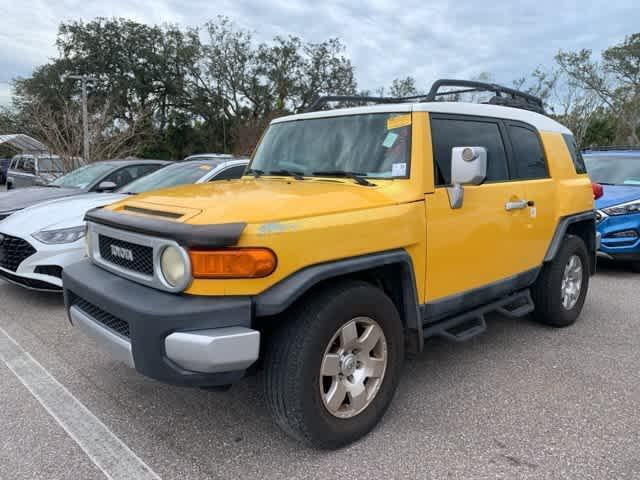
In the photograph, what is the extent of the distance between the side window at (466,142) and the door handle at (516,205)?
0.63ft

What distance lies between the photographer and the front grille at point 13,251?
4.94 metres

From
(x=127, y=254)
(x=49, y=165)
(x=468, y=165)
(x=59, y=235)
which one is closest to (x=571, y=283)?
(x=468, y=165)

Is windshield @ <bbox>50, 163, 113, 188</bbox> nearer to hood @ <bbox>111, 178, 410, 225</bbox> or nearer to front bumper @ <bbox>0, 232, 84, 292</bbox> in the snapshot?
front bumper @ <bbox>0, 232, 84, 292</bbox>

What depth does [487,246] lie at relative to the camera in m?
3.55

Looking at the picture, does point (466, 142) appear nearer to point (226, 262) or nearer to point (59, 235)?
point (226, 262)

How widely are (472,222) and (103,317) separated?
91.5 inches

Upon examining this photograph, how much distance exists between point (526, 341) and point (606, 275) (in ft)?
11.2

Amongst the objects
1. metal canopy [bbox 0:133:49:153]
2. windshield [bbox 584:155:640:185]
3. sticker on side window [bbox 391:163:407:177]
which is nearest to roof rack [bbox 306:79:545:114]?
sticker on side window [bbox 391:163:407:177]

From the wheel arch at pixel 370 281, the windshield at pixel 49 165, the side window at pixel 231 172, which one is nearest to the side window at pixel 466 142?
the wheel arch at pixel 370 281

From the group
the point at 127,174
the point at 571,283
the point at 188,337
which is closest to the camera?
the point at 188,337

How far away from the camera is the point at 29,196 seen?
21.5ft

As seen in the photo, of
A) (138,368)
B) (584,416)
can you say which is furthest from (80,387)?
(584,416)

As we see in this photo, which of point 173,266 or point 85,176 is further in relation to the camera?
point 85,176

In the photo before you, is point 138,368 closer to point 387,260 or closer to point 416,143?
point 387,260
